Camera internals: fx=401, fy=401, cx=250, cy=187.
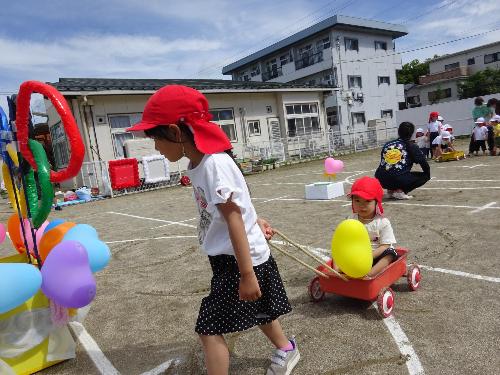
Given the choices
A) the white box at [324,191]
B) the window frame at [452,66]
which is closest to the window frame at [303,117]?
the white box at [324,191]

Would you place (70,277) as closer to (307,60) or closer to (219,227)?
(219,227)

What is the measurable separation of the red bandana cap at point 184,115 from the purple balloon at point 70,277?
95 cm

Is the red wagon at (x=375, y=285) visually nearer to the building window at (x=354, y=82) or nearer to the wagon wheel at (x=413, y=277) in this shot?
the wagon wheel at (x=413, y=277)

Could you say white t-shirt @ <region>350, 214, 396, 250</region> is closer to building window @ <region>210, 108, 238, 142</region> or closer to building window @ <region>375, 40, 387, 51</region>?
building window @ <region>210, 108, 238, 142</region>

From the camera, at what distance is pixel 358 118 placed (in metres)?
34.7

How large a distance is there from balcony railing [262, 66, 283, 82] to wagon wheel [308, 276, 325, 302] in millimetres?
36817

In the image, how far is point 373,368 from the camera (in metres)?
2.39

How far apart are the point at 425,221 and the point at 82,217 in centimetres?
860

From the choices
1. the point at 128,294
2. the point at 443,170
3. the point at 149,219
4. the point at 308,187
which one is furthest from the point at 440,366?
the point at 443,170

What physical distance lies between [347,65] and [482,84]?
634 inches

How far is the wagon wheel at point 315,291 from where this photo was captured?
3.39 metres

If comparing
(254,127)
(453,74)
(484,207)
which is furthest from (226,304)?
(453,74)

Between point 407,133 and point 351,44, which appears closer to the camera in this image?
point 407,133

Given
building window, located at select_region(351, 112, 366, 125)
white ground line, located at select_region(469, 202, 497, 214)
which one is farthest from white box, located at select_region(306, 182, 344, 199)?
building window, located at select_region(351, 112, 366, 125)
